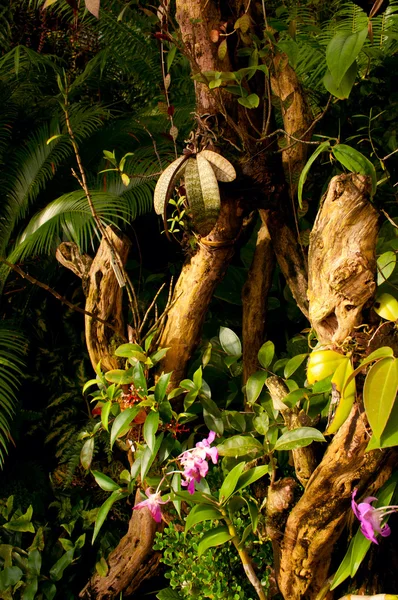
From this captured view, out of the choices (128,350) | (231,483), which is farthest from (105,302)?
(231,483)

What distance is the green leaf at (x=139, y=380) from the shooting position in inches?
54.2

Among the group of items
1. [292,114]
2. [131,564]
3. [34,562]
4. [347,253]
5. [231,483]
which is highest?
[292,114]

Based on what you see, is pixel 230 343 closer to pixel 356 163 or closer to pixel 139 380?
pixel 139 380

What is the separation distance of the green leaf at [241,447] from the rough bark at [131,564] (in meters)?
0.60

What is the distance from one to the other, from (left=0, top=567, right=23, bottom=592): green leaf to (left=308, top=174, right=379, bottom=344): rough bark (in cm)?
128

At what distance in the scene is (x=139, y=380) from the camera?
4.53 ft

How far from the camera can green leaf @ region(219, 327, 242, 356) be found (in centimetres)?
156

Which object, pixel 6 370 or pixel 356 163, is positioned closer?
pixel 356 163

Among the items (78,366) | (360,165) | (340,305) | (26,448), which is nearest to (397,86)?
(360,165)

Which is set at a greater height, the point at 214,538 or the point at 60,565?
the point at 214,538

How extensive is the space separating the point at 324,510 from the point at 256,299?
Answer: 69 cm

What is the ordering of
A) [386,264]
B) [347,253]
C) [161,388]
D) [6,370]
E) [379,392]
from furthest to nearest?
[6,370], [161,388], [386,264], [347,253], [379,392]

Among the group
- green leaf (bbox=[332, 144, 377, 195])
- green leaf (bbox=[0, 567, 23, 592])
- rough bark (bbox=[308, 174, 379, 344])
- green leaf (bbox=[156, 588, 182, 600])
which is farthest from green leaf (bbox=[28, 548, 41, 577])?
green leaf (bbox=[332, 144, 377, 195])

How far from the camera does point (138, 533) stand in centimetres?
176
